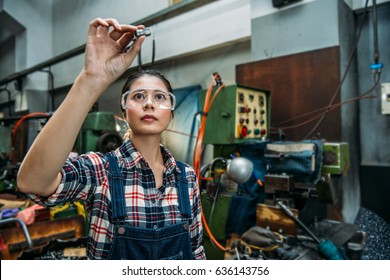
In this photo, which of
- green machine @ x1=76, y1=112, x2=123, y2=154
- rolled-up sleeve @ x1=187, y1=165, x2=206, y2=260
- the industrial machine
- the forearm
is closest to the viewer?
the forearm

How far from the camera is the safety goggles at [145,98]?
1.87ft

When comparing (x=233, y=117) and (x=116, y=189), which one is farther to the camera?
(x=233, y=117)

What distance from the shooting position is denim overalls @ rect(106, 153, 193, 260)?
0.57 m

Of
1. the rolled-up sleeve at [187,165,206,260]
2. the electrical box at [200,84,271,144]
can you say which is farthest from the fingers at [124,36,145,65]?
the electrical box at [200,84,271,144]

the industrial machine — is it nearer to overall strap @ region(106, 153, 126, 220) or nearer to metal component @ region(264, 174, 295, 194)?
metal component @ region(264, 174, 295, 194)

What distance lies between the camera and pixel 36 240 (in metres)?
1.42

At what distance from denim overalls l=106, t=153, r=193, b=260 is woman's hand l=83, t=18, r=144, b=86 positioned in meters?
0.20

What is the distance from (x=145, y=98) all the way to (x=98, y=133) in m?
0.56

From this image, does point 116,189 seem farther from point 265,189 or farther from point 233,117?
point 233,117

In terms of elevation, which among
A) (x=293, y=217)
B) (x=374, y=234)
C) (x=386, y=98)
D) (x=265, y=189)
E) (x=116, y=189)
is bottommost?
(x=374, y=234)

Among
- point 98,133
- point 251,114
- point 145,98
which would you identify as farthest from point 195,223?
point 251,114

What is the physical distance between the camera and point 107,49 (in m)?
0.50
